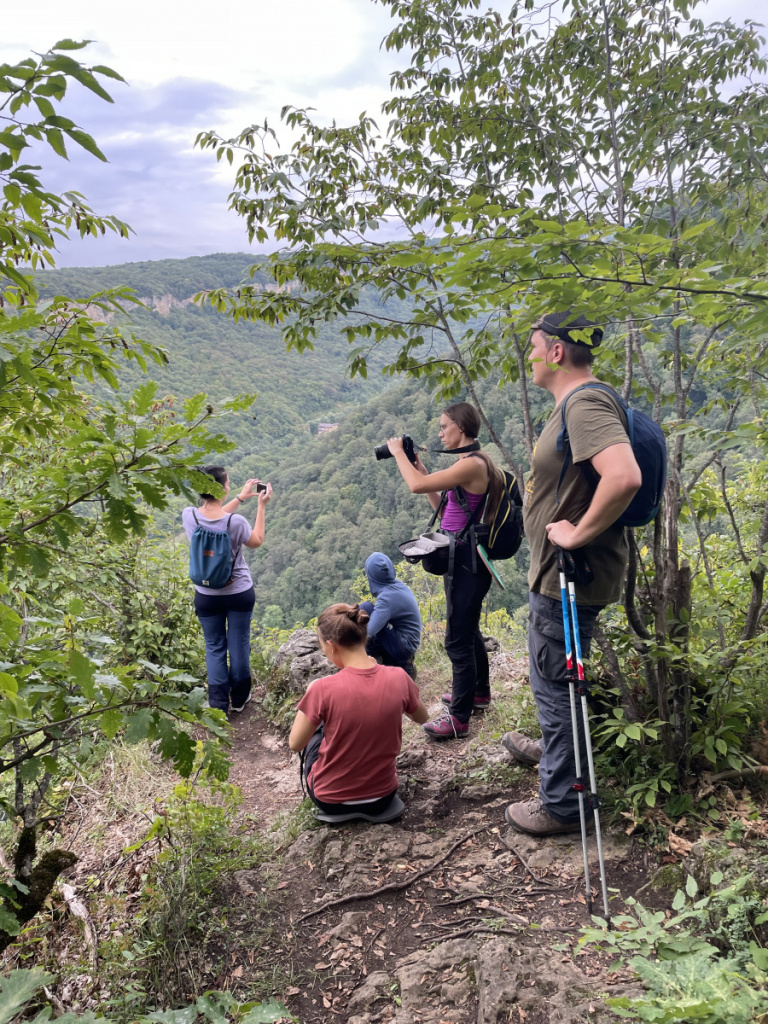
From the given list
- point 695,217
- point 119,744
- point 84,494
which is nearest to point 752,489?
point 695,217

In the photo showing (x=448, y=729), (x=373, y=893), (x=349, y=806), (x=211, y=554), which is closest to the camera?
(x=373, y=893)

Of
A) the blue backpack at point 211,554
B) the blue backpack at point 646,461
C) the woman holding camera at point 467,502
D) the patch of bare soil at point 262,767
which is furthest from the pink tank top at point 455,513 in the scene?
the patch of bare soil at point 262,767

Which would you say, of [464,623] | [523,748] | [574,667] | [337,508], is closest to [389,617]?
[464,623]

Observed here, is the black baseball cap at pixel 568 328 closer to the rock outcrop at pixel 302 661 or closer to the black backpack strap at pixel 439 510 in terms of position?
the black backpack strap at pixel 439 510

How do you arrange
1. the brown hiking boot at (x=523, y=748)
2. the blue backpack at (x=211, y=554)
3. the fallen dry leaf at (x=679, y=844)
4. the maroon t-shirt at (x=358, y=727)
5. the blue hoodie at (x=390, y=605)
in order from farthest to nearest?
1. the blue hoodie at (x=390, y=605)
2. the blue backpack at (x=211, y=554)
3. the brown hiking boot at (x=523, y=748)
4. the maroon t-shirt at (x=358, y=727)
5. the fallen dry leaf at (x=679, y=844)

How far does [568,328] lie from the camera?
2.30 meters

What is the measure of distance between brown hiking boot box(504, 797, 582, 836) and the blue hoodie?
6.25ft

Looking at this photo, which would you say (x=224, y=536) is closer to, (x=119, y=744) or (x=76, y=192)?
(x=119, y=744)

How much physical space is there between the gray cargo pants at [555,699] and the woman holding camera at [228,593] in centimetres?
238

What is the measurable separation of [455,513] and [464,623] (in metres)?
0.64

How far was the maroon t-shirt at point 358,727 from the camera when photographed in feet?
9.23

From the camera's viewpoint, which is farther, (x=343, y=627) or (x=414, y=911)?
(x=343, y=627)

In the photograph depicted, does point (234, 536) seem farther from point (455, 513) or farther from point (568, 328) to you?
point (568, 328)

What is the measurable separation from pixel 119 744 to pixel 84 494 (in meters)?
3.84
